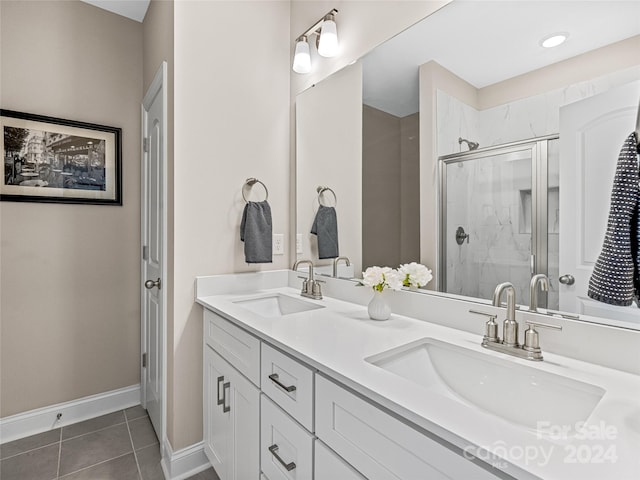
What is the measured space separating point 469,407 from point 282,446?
0.60 metres

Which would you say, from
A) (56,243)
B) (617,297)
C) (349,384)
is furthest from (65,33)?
(617,297)

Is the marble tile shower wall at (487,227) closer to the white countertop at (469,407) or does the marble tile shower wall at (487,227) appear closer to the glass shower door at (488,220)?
the glass shower door at (488,220)

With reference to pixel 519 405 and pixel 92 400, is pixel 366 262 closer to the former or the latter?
pixel 519 405

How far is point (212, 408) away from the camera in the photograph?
1.55 m

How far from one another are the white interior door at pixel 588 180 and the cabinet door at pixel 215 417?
1269mm

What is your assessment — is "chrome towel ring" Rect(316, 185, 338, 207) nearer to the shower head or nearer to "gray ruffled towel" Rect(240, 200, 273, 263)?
"gray ruffled towel" Rect(240, 200, 273, 263)

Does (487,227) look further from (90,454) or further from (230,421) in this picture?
(90,454)

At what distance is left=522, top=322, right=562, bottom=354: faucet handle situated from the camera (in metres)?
0.91

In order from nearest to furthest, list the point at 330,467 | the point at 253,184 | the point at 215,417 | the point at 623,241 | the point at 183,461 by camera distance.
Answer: the point at 623,241
the point at 330,467
the point at 215,417
the point at 183,461
the point at 253,184

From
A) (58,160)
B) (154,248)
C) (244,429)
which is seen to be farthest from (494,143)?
(58,160)

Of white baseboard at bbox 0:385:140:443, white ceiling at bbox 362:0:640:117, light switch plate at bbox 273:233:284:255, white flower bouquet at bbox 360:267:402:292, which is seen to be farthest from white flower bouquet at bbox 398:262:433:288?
white baseboard at bbox 0:385:140:443

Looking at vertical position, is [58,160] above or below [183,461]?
above

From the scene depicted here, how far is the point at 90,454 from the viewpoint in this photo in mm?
1801

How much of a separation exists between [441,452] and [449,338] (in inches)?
20.0
